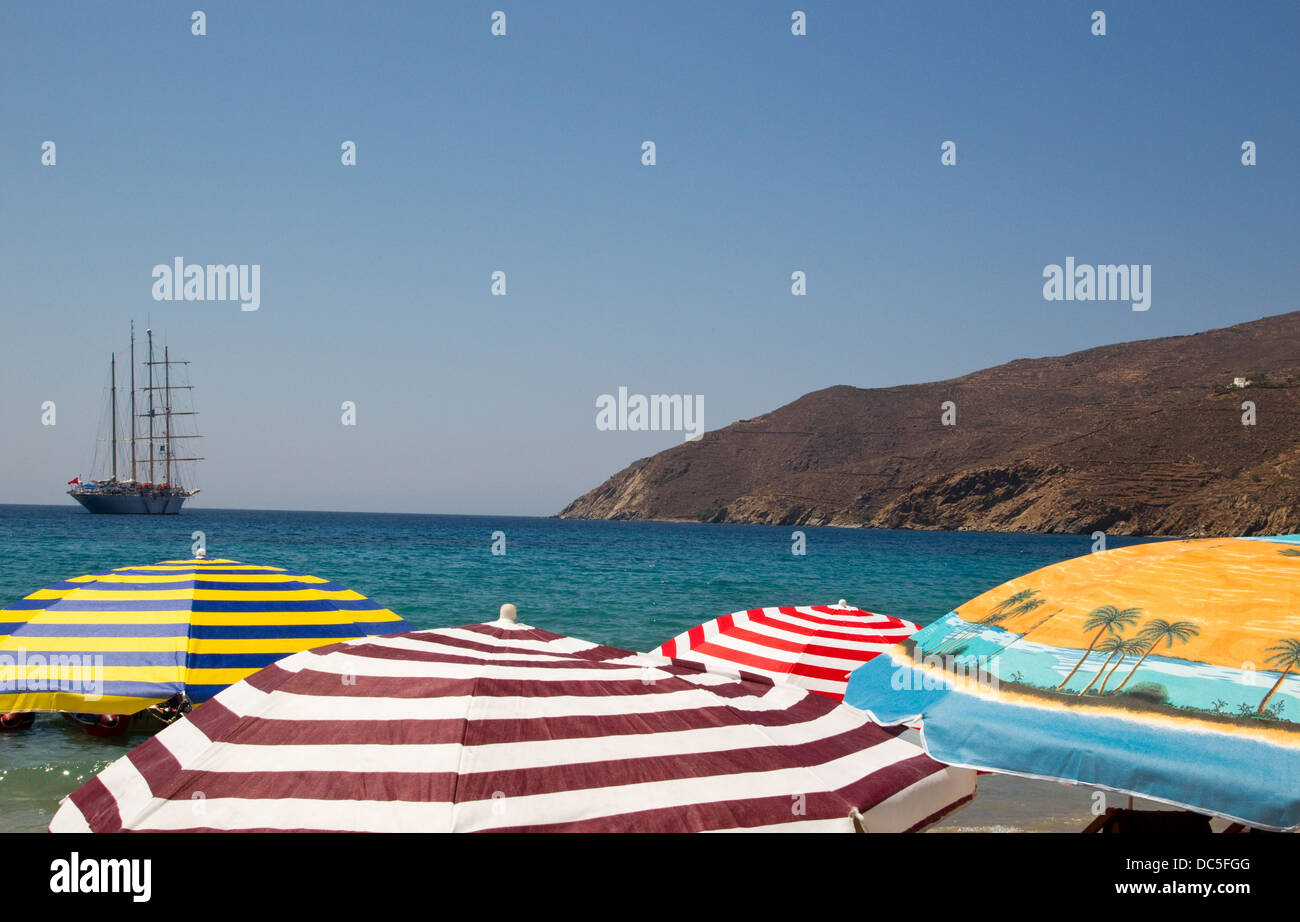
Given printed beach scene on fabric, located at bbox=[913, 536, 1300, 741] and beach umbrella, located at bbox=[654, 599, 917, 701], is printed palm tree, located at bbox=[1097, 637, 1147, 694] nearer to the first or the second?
printed beach scene on fabric, located at bbox=[913, 536, 1300, 741]

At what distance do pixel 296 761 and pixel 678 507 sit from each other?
137424 mm

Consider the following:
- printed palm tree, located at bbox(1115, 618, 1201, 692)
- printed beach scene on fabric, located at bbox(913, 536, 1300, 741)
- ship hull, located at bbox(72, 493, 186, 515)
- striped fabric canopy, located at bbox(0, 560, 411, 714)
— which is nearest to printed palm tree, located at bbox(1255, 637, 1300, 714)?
printed beach scene on fabric, located at bbox(913, 536, 1300, 741)

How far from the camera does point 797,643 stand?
7.10 m

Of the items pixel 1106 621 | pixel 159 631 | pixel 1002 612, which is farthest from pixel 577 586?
pixel 1106 621

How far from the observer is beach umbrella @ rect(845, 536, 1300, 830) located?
2.77 metres

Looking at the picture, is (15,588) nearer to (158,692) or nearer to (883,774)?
(158,692)

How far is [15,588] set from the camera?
24.2 metres

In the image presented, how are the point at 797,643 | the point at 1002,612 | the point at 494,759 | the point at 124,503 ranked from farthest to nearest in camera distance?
the point at 124,503 → the point at 797,643 → the point at 1002,612 → the point at 494,759

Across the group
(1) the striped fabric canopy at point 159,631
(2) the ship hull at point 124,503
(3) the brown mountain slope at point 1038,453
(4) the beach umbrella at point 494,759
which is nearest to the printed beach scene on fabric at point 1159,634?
(4) the beach umbrella at point 494,759

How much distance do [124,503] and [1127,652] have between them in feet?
378

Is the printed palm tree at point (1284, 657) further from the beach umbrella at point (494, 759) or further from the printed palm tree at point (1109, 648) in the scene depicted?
the beach umbrella at point (494, 759)

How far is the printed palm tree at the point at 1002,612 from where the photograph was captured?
11.8 ft

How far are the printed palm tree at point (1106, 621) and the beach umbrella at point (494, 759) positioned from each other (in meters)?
0.77

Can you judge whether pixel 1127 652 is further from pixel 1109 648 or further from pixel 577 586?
pixel 577 586
